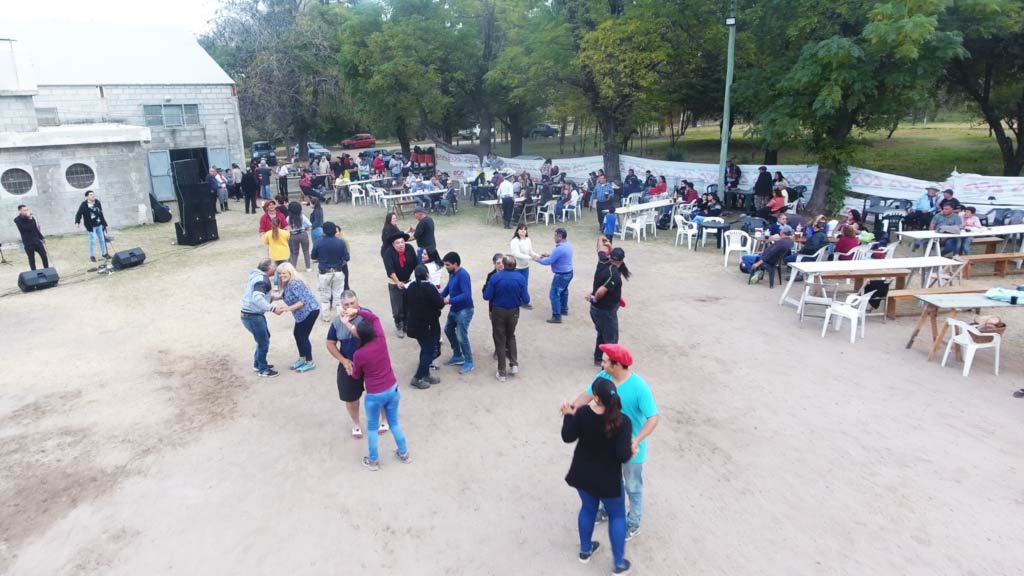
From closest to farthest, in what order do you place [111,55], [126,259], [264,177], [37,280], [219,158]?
→ [37,280]
[126,259]
[264,177]
[111,55]
[219,158]

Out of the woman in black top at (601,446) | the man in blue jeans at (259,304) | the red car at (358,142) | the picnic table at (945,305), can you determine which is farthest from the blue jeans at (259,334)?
the red car at (358,142)

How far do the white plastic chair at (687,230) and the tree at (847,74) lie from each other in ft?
11.6

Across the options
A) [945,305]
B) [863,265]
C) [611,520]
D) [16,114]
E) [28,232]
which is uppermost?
[16,114]

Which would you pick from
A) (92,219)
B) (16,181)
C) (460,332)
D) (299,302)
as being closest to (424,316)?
(460,332)

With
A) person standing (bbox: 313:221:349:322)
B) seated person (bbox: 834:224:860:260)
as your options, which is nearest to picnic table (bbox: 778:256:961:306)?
seated person (bbox: 834:224:860:260)

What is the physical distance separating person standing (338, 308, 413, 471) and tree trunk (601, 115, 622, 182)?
16.4m

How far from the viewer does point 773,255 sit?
10.9 m

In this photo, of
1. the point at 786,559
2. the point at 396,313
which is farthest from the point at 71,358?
the point at 786,559

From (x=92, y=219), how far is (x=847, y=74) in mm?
16394

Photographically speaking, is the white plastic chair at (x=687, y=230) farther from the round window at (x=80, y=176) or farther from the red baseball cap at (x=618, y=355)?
the round window at (x=80, y=176)

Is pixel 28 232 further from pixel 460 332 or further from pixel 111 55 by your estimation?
pixel 111 55

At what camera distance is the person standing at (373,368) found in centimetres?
523

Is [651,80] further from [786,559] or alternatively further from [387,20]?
[786,559]

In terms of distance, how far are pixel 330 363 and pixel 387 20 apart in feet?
72.0
